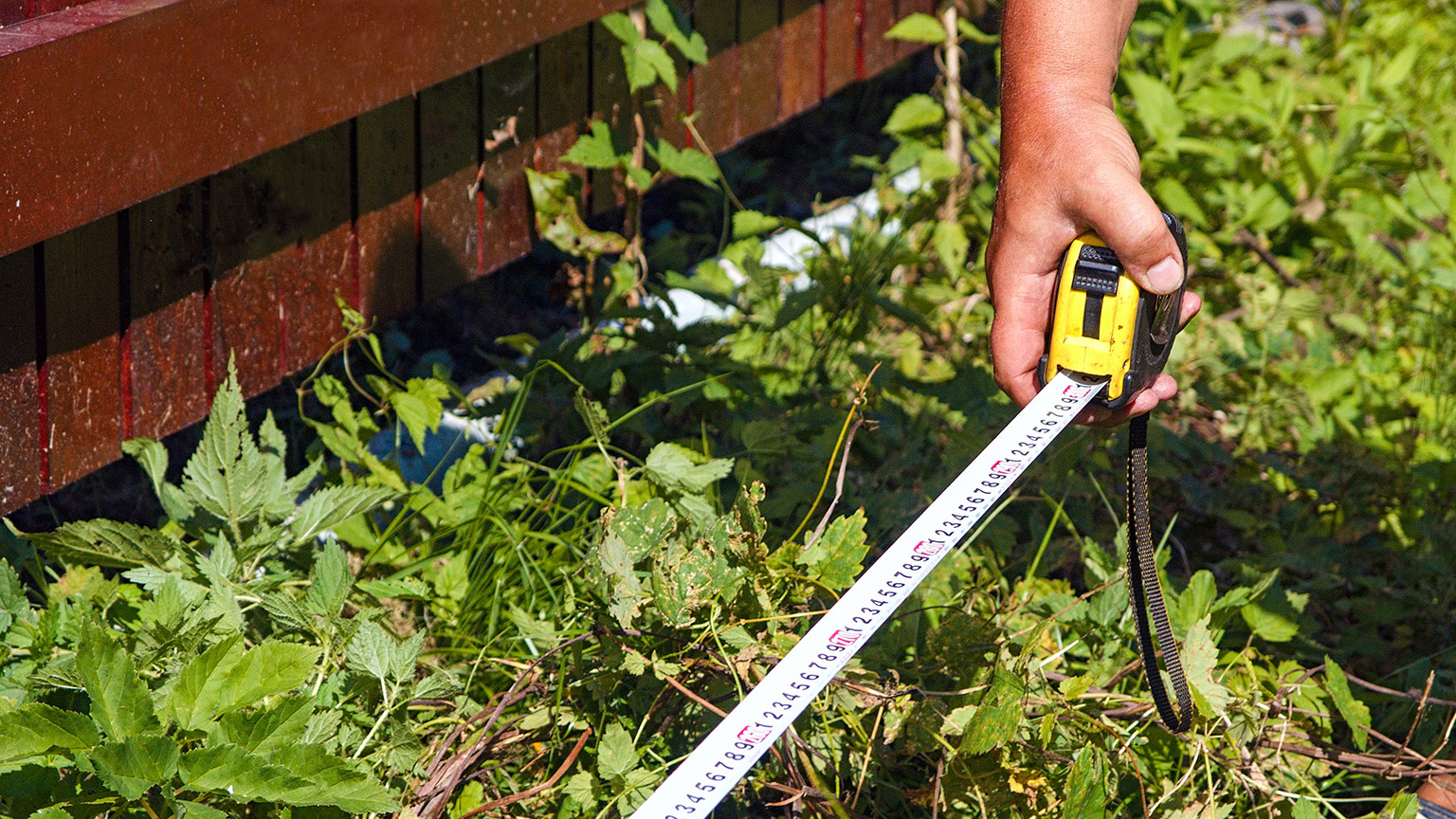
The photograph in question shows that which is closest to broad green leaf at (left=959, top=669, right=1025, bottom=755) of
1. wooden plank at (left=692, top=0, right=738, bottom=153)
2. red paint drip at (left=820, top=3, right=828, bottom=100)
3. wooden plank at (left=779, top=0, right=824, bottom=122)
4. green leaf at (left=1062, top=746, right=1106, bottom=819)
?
green leaf at (left=1062, top=746, right=1106, bottom=819)

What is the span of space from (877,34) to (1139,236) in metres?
2.44

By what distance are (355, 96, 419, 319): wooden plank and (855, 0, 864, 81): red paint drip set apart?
1684 millimetres

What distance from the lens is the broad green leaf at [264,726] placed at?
145 cm

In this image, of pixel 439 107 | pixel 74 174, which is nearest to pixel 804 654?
pixel 74 174

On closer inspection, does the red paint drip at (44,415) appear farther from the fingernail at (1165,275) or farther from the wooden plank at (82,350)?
the fingernail at (1165,275)

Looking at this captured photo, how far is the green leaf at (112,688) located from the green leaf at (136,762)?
0.14 feet

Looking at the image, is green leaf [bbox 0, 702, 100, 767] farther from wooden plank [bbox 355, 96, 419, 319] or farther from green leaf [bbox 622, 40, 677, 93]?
green leaf [bbox 622, 40, 677, 93]

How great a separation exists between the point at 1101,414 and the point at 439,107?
1.51 m

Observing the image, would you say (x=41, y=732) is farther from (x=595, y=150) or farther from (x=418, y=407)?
(x=595, y=150)

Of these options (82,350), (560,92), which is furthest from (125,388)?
(560,92)

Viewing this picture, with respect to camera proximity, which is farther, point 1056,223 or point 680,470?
point 680,470

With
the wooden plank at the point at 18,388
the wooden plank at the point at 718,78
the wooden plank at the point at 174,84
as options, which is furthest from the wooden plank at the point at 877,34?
the wooden plank at the point at 18,388

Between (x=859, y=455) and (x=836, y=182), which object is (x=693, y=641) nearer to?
(x=859, y=455)

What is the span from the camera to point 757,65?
3334 mm
